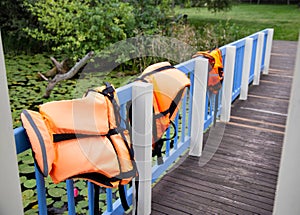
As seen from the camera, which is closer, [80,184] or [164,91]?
[164,91]

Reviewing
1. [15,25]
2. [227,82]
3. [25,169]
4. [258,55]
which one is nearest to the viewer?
[25,169]

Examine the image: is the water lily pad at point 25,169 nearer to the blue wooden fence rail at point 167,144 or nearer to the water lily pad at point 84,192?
the water lily pad at point 84,192

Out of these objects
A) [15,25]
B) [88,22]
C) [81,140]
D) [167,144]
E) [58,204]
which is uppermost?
[88,22]

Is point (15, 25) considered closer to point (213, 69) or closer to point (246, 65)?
point (246, 65)

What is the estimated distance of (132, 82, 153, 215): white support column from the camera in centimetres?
178

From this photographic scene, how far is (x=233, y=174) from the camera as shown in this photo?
2.57 metres

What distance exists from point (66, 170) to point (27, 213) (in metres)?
1.44

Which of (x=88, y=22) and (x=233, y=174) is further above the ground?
(x=88, y=22)

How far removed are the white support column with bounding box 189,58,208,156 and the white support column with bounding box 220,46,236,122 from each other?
0.84 meters

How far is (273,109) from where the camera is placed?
416cm

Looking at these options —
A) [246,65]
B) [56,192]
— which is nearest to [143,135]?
[56,192]

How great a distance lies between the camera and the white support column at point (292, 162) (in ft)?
1.86

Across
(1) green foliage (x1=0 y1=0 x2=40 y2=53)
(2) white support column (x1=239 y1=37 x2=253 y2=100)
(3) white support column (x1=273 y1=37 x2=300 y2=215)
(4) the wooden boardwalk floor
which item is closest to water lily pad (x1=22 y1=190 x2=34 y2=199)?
(4) the wooden boardwalk floor

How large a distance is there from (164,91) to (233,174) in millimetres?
1000
